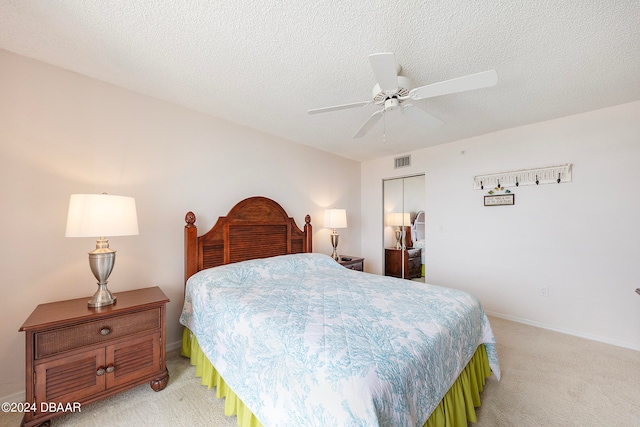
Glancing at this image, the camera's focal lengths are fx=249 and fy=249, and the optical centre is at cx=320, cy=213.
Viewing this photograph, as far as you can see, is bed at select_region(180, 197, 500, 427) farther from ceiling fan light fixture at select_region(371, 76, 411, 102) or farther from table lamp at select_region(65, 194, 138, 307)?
ceiling fan light fixture at select_region(371, 76, 411, 102)

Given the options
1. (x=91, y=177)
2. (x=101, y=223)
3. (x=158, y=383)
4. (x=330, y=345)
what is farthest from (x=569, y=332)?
(x=91, y=177)

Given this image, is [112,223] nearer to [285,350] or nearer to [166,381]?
[166,381]

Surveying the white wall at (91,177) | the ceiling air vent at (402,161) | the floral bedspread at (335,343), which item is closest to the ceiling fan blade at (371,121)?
the floral bedspread at (335,343)

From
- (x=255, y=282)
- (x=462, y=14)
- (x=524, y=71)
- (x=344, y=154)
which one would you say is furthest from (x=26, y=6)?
(x=344, y=154)

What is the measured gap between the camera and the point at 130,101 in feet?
7.26

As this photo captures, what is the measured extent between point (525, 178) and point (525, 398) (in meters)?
2.37

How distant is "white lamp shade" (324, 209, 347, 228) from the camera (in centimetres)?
359

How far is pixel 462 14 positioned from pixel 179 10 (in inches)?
62.0

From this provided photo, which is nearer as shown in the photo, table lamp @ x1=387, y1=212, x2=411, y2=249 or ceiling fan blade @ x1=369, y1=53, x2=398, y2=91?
ceiling fan blade @ x1=369, y1=53, x2=398, y2=91

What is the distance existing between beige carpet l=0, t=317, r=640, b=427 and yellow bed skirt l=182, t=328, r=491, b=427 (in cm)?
8

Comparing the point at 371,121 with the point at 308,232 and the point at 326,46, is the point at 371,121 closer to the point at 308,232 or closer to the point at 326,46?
the point at 326,46

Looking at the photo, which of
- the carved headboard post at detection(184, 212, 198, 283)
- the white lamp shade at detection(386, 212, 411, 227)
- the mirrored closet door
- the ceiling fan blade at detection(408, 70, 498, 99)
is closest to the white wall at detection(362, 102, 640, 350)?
the mirrored closet door

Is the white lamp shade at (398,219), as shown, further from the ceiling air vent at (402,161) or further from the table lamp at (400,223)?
the ceiling air vent at (402,161)

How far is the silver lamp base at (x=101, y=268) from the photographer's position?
1707 mm
